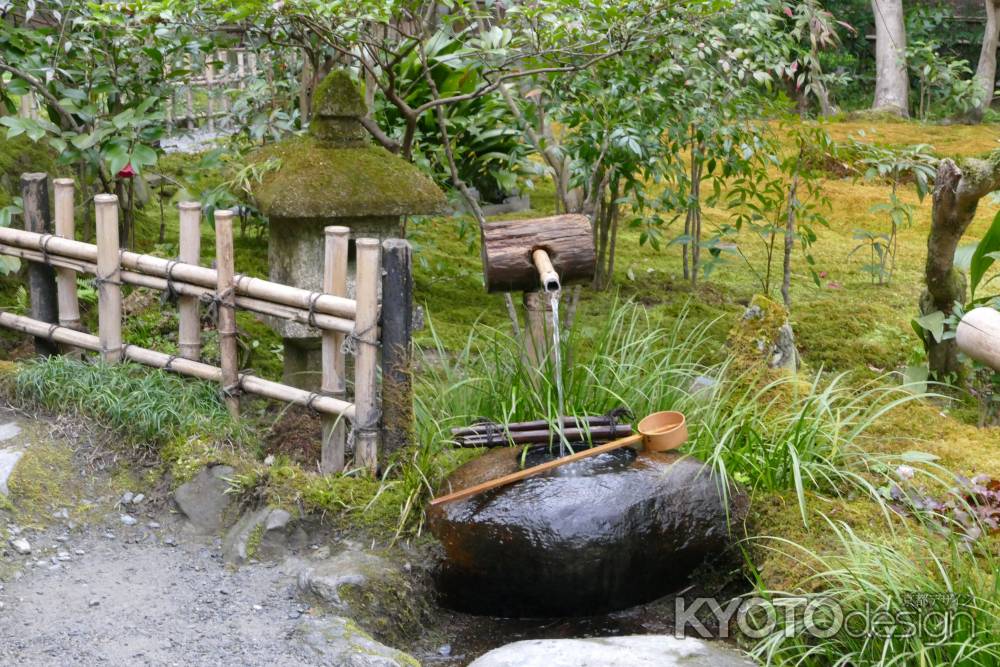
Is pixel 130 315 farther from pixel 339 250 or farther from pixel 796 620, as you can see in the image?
pixel 796 620

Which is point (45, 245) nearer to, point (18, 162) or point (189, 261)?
point (189, 261)

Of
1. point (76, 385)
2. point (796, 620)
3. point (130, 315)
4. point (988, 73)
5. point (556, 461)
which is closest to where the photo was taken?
point (796, 620)

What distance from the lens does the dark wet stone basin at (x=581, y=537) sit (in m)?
3.77

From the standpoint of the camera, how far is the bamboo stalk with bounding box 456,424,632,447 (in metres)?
4.18

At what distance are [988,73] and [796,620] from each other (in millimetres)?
12543

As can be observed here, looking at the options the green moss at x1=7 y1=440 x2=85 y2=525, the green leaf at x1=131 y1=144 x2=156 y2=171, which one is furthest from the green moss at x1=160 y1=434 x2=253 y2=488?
the green leaf at x1=131 y1=144 x2=156 y2=171

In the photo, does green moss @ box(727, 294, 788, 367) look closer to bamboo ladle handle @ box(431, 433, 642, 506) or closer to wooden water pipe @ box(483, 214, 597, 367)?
wooden water pipe @ box(483, 214, 597, 367)

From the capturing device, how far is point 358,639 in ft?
11.4

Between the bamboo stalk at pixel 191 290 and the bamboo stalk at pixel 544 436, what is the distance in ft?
2.26

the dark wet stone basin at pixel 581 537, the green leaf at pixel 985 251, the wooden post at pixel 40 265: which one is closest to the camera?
the dark wet stone basin at pixel 581 537

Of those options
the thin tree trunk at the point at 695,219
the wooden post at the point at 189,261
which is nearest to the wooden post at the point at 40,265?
the wooden post at the point at 189,261

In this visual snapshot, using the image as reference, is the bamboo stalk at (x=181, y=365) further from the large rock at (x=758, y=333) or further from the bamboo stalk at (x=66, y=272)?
the large rock at (x=758, y=333)

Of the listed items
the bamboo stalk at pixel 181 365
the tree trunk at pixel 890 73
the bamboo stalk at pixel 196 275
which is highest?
the tree trunk at pixel 890 73

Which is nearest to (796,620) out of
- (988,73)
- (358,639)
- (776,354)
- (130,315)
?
(358,639)
